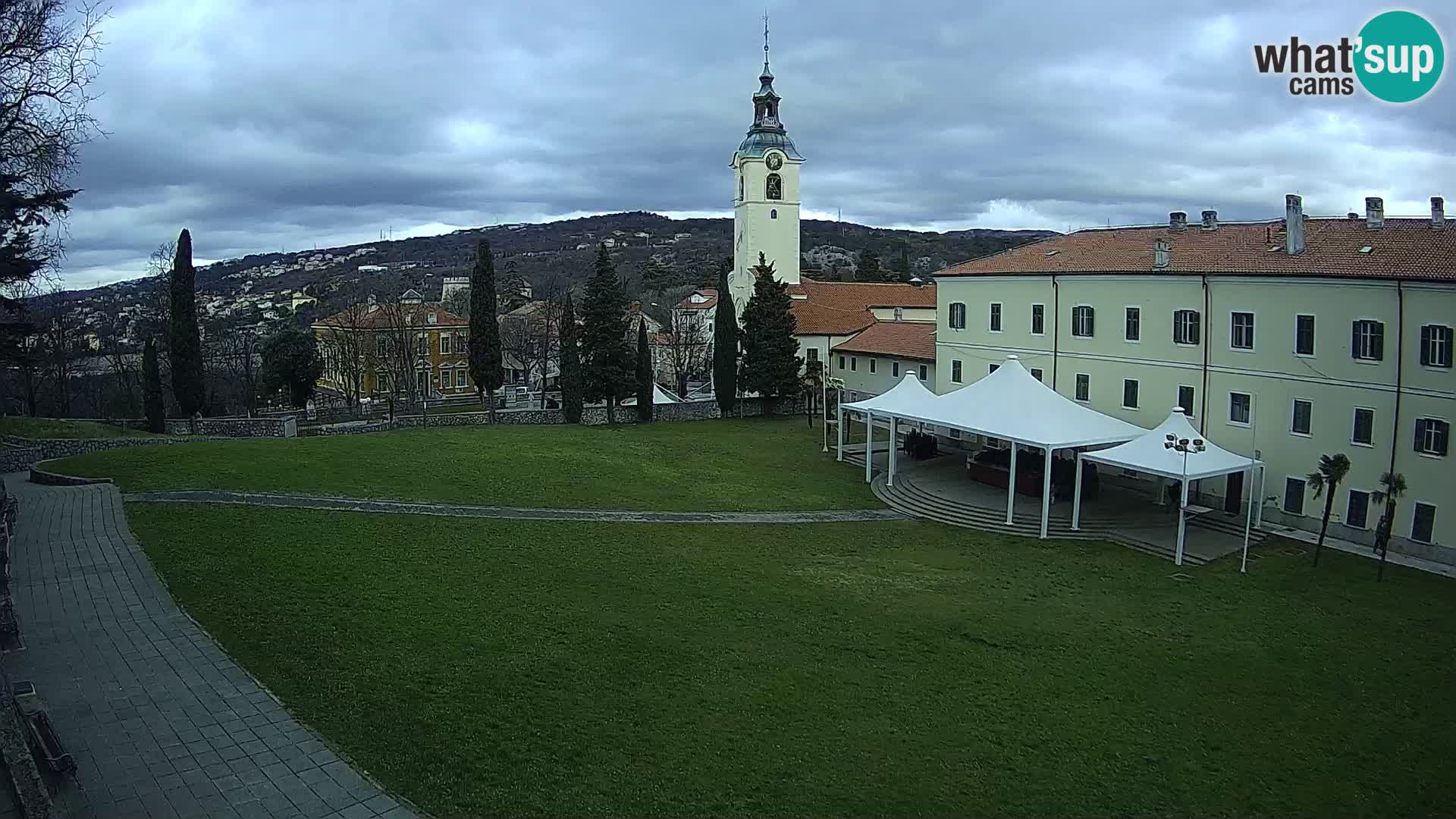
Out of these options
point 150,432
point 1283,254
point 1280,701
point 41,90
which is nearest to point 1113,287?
point 1283,254

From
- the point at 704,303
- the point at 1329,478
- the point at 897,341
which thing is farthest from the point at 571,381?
the point at 1329,478

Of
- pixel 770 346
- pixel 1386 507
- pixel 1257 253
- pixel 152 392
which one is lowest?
pixel 1386 507

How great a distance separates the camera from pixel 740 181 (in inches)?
1861

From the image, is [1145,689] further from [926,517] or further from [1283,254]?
[1283,254]

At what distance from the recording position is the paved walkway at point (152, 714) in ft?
27.1

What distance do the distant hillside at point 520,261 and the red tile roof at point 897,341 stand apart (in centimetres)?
2978

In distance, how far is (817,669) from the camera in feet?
39.8

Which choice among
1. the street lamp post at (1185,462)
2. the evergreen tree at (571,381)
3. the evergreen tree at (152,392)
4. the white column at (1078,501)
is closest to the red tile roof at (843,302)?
the evergreen tree at (571,381)

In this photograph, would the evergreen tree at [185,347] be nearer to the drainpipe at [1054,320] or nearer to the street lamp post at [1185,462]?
the drainpipe at [1054,320]

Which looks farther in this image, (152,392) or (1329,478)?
(152,392)

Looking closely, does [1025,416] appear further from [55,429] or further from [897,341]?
[55,429]

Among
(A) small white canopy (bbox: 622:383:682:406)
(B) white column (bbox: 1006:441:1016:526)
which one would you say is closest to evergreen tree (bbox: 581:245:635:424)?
(A) small white canopy (bbox: 622:383:682:406)

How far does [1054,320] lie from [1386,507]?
10469mm

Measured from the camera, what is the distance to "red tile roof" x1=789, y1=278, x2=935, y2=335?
1721 inches
